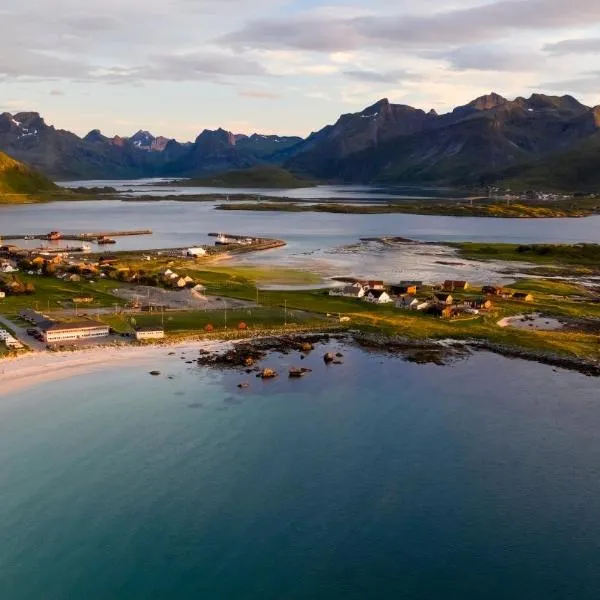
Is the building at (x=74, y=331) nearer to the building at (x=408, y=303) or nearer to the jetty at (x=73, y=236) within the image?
the building at (x=408, y=303)

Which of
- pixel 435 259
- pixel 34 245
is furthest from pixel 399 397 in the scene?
pixel 34 245

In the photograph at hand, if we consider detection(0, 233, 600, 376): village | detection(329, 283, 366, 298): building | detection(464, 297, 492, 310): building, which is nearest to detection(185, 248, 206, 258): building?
detection(0, 233, 600, 376): village

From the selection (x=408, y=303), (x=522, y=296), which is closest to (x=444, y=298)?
(x=408, y=303)

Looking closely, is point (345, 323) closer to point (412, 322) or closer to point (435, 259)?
point (412, 322)

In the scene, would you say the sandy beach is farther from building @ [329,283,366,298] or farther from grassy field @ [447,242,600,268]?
grassy field @ [447,242,600,268]

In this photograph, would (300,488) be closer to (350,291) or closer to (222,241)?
(350,291)
